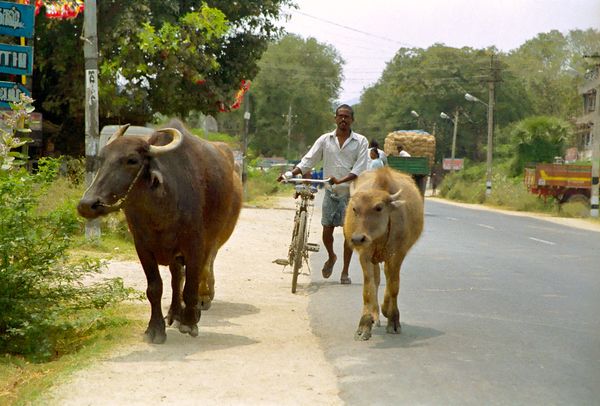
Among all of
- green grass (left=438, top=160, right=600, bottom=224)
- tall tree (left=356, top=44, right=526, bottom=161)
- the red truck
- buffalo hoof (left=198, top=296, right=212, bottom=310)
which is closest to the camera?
buffalo hoof (left=198, top=296, right=212, bottom=310)

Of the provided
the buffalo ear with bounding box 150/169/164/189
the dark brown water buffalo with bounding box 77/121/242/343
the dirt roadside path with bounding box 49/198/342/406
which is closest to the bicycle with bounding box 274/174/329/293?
the dirt roadside path with bounding box 49/198/342/406

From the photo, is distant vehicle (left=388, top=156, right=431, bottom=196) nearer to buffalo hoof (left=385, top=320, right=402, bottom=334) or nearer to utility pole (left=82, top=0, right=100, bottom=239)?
utility pole (left=82, top=0, right=100, bottom=239)

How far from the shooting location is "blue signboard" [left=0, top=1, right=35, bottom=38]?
1225 centimetres

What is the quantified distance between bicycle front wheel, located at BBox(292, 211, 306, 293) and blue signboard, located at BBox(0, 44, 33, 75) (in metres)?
3.92

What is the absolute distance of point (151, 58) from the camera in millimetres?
24156

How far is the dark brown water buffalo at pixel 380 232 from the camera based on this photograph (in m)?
8.45

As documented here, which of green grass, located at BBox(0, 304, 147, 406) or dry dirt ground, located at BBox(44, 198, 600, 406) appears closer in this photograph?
dry dirt ground, located at BBox(44, 198, 600, 406)

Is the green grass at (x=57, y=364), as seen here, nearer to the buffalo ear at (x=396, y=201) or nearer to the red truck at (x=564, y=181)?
the buffalo ear at (x=396, y=201)

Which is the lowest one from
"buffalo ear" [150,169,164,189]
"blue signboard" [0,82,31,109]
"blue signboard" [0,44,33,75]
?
"buffalo ear" [150,169,164,189]

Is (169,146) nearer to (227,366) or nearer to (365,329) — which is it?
(227,366)

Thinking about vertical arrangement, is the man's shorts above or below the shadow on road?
above

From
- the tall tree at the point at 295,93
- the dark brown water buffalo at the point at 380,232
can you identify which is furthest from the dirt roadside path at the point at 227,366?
the tall tree at the point at 295,93

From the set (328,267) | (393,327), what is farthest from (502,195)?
(393,327)

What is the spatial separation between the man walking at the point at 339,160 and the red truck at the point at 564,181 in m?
27.4
